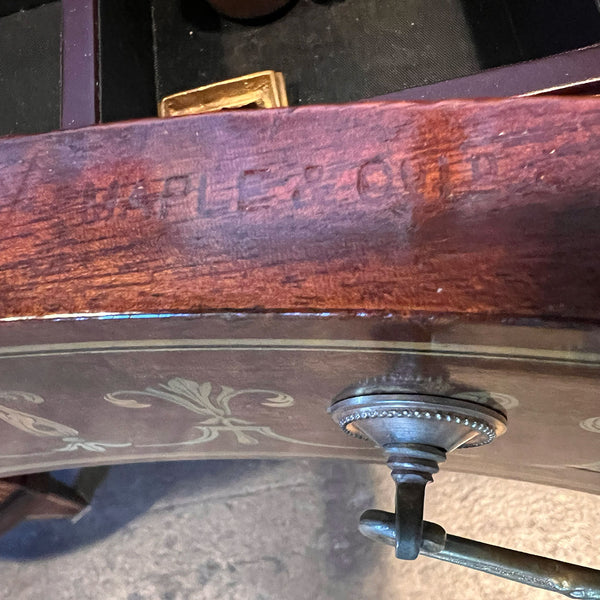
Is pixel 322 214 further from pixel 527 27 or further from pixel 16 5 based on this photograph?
pixel 16 5

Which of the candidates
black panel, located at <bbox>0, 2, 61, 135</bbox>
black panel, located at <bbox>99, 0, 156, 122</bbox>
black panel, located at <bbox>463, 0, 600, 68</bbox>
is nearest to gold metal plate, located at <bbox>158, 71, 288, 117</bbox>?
black panel, located at <bbox>99, 0, 156, 122</bbox>

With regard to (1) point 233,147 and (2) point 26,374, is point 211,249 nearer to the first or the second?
(1) point 233,147

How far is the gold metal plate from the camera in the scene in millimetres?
1131

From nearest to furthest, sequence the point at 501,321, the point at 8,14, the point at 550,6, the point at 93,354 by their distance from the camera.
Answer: the point at 501,321 < the point at 93,354 < the point at 550,6 < the point at 8,14

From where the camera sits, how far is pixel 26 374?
0.51 metres

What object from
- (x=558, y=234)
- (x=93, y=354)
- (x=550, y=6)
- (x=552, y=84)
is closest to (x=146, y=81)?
(x=550, y=6)

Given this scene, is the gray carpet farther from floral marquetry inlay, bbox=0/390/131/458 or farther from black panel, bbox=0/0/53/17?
black panel, bbox=0/0/53/17

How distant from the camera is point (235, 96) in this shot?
3.77ft

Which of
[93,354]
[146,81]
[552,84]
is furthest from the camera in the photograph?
[146,81]

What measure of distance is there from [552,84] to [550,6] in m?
0.47

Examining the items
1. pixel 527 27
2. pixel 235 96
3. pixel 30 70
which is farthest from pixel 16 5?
pixel 527 27

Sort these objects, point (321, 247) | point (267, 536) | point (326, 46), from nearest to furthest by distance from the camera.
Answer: point (321, 247)
point (326, 46)
point (267, 536)

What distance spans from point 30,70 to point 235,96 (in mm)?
445

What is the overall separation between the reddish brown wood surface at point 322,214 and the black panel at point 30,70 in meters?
0.91
